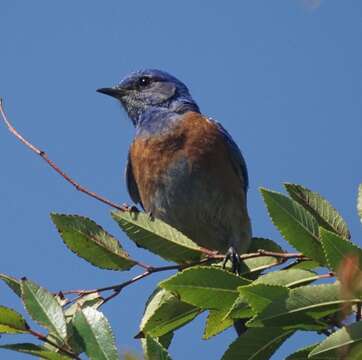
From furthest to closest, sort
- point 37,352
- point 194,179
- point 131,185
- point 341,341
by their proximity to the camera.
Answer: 1. point 131,185
2. point 194,179
3. point 37,352
4. point 341,341

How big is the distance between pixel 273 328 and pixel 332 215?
2.03 feet

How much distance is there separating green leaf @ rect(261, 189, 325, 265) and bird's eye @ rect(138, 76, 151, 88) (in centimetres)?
604

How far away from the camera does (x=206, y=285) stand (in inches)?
124

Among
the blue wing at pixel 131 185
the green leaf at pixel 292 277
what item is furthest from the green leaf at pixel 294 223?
the blue wing at pixel 131 185

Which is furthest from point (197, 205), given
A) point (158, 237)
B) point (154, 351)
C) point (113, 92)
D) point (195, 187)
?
point (154, 351)

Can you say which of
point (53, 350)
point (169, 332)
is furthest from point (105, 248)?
point (53, 350)

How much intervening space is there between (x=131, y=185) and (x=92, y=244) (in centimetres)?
418

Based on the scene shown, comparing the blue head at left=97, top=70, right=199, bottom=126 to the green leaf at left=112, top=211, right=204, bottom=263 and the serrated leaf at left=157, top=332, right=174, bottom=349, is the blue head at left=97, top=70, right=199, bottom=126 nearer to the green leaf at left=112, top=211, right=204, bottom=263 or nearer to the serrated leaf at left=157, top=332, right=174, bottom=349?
the green leaf at left=112, top=211, right=204, bottom=263

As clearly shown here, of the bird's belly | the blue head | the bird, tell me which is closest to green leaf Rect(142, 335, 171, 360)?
the bird

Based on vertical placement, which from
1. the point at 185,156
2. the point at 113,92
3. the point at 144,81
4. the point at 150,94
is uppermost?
the point at 144,81

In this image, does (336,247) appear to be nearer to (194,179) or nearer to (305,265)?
(305,265)

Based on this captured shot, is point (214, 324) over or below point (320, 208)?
below

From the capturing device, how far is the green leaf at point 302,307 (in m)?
2.81

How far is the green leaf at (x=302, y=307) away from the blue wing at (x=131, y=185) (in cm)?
499
